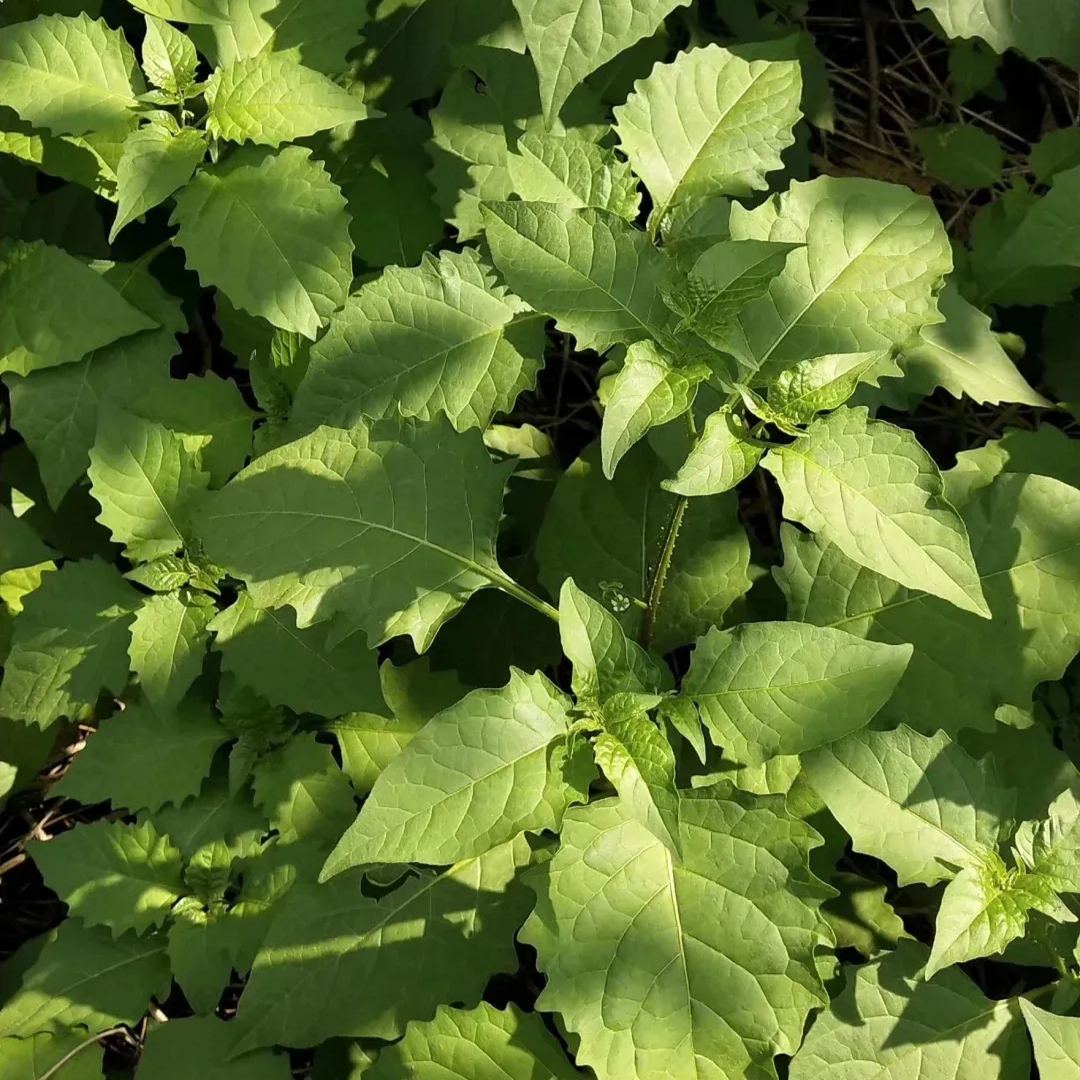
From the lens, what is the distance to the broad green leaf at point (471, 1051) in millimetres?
1923

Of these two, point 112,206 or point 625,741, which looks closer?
point 625,741

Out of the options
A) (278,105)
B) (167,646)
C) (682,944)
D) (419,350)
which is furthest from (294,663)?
(278,105)

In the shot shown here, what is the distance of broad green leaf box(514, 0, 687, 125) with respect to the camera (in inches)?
67.3

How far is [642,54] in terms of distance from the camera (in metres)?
2.51

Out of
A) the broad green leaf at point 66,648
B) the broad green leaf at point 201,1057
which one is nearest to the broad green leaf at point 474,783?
the broad green leaf at point 201,1057

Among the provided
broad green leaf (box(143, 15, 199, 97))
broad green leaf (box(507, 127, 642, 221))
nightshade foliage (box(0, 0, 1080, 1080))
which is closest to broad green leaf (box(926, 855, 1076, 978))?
nightshade foliage (box(0, 0, 1080, 1080))

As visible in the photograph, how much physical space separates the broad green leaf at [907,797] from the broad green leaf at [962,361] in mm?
823

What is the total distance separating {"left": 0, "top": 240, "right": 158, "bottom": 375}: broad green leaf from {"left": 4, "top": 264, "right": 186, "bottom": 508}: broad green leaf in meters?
0.02

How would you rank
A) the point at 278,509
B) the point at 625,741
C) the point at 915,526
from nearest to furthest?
the point at 915,526 → the point at 625,741 → the point at 278,509

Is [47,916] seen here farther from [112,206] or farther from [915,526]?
[915,526]

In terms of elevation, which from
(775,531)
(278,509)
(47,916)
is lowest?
(47,916)

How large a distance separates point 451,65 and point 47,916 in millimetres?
2241

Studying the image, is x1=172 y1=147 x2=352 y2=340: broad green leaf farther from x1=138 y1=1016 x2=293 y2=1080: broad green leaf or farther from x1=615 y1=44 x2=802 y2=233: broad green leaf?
x1=138 y1=1016 x2=293 y2=1080: broad green leaf

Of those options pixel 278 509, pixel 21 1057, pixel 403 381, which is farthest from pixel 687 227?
pixel 21 1057
